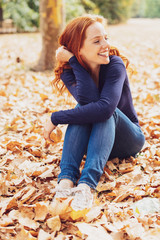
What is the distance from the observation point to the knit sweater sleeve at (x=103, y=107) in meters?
1.99

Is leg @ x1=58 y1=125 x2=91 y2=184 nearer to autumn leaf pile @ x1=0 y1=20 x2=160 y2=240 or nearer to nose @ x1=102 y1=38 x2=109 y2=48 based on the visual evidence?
autumn leaf pile @ x1=0 y1=20 x2=160 y2=240

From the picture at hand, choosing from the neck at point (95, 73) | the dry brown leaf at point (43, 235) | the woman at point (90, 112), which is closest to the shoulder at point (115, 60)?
the woman at point (90, 112)

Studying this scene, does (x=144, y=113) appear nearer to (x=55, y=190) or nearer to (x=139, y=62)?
(x=55, y=190)

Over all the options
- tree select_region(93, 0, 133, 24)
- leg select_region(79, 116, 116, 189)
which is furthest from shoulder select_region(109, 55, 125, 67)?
tree select_region(93, 0, 133, 24)

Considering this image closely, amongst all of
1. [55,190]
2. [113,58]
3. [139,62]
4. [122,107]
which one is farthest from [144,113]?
[139,62]

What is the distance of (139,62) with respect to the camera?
6336mm

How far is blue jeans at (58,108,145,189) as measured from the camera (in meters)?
1.94

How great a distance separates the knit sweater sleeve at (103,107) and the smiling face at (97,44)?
102mm

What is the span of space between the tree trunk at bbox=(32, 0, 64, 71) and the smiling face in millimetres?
3189

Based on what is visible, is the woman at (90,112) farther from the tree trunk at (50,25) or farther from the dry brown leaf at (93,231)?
the tree trunk at (50,25)

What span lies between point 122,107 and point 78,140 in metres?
0.56

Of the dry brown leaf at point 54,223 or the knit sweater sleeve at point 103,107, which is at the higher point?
the knit sweater sleeve at point 103,107

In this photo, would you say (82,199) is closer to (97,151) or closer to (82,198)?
(82,198)

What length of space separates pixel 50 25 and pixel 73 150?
3715 millimetres
